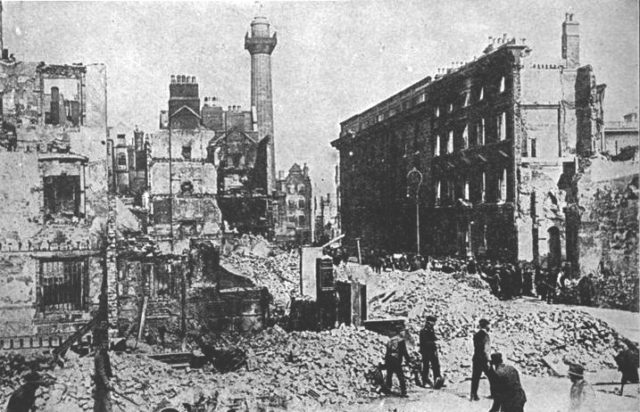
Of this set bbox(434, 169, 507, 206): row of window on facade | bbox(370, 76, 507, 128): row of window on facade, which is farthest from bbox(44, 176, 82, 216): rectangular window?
bbox(434, 169, 507, 206): row of window on facade

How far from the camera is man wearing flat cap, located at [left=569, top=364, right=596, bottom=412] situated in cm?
656

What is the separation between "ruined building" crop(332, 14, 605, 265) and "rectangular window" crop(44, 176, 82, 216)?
2.86 metres

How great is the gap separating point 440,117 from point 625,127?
210cm

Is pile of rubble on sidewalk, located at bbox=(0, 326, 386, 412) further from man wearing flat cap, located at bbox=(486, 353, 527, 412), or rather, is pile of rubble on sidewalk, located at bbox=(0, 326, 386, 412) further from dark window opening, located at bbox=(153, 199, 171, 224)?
dark window opening, located at bbox=(153, 199, 171, 224)

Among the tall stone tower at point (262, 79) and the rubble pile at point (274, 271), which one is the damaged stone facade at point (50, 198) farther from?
the tall stone tower at point (262, 79)

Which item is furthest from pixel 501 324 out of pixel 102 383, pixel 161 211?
pixel 102 383

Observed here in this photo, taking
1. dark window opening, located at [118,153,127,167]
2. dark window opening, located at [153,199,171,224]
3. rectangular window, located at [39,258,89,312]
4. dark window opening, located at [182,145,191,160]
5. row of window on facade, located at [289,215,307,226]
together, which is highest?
dark window opening, located at [182,145,191,160]

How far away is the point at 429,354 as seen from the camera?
666cm

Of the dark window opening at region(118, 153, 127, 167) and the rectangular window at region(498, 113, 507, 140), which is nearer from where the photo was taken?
the dark window opening at region(118, 153, 127, 167)

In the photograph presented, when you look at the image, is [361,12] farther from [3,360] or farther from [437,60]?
[3,360]

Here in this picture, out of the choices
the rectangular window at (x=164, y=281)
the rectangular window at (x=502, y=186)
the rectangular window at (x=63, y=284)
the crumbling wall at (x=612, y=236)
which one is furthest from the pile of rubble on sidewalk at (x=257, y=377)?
the crumbling wall at (x=612, y=236)

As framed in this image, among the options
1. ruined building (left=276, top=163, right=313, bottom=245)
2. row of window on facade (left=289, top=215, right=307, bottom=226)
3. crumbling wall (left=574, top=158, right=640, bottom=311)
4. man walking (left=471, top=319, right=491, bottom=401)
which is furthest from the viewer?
row of window on facade (left=289, top=215, right=307, bottom=226)

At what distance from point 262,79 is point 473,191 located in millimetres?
2811

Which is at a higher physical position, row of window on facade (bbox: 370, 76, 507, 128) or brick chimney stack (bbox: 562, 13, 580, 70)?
brick chimney stack (bbox: 562, 13, 580, 70)
